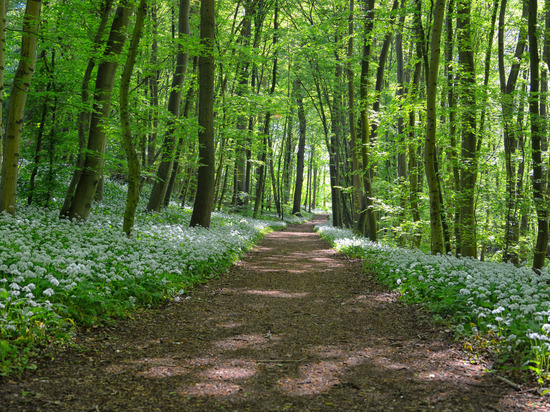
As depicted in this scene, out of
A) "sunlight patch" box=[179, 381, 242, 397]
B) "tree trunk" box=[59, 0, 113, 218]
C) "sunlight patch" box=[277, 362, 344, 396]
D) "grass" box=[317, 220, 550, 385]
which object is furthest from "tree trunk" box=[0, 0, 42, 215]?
"grass" box=[317, 220, 550, 385]

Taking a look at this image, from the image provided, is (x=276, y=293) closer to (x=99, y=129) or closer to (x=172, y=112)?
(x=99, y=129)

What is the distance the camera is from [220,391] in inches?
129

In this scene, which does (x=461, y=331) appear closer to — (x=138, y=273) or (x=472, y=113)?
(x=138, y=273)

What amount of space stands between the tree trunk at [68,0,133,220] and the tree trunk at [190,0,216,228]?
290 centimetres

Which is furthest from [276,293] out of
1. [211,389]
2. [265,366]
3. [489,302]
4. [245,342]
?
[211,389]

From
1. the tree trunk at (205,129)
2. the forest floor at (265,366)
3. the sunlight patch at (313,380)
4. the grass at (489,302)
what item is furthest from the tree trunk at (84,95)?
the grass at (489,302)

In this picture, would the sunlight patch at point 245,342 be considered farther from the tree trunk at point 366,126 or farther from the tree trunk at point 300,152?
the tree trunk at point 300,152

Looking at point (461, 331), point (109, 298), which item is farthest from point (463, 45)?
point (109, 298)

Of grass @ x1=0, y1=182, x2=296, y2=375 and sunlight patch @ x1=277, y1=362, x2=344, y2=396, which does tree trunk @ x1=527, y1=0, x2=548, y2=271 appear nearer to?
sunlight patch @ x1=277, y1=362, x2=344, y2=396

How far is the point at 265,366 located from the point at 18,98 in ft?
24.8

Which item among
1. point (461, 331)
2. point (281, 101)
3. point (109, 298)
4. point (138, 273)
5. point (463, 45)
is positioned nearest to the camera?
point (461, 331)

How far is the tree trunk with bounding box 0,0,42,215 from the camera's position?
24.6 ft

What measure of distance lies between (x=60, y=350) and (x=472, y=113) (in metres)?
9.75

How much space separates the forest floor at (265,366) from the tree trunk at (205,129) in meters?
Answer: 6.13
